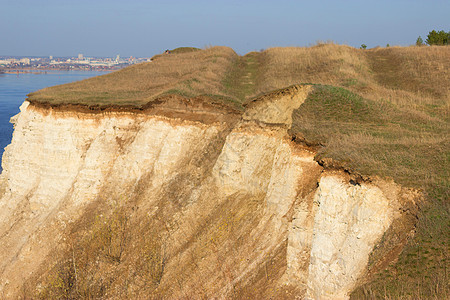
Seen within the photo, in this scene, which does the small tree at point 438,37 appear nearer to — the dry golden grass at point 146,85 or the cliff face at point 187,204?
the dry golden grass at point 146,85

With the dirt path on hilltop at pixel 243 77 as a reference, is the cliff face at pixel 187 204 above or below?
below

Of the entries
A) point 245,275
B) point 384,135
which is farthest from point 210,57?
point 245,275

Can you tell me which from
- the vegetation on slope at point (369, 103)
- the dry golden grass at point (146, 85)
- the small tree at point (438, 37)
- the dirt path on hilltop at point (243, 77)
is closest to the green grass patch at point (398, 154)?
the vegetation on slope at point (369, 103)

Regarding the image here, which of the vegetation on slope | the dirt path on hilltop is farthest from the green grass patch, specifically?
the dirt path on hilltop

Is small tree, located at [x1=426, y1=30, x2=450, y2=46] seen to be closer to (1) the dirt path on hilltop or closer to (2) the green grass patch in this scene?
(1) the dirt path on hilltop

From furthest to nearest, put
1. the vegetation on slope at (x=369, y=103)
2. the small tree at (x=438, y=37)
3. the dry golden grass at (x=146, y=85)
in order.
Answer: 1. the small tree at (x=438, y=37)
2. the dry golden grass at (x=146, y=85)
3. the vegetation on slope at (x=369, y=103)

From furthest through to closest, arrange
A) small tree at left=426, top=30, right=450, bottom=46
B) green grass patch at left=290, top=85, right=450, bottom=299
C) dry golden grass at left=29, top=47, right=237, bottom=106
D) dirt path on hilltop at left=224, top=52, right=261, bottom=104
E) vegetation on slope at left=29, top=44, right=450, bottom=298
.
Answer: small tree at left=426, top=30, right=450, bottom=46 → dirt path on hilltop at left=224, top=52, right=261, bottom=104 → dry golden grass at left=29, top=47, right=237, bottom=106 → vegetation on slope at left=29, top=44, right=450, bottom=298 → green grass patch at left=290, top=85, right=450, bottom=299
